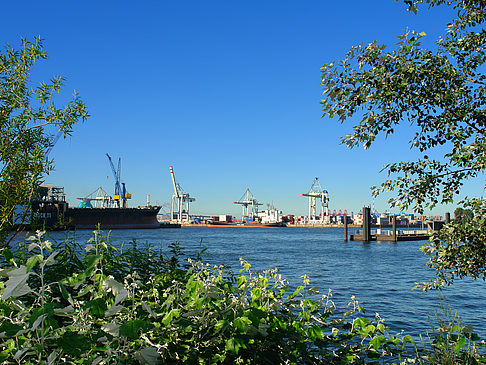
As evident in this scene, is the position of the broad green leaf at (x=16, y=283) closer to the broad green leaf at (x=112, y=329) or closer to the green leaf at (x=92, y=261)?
the green leaf at (x=92, y=261)

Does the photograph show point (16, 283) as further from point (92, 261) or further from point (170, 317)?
point (170, 317)

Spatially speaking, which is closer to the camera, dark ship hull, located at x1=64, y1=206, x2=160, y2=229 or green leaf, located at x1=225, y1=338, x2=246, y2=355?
green leaf, located at x1=225, y1=338, x2=246, y2=355

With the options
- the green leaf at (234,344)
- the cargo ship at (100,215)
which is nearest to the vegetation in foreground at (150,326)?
the green leaf at (234,344)

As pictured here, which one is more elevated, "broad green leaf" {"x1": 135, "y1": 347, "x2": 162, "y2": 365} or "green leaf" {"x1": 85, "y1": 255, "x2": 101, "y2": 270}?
"green leaf" {"x1": 85, "y1": 255, "x2": 101, "y2": 270}

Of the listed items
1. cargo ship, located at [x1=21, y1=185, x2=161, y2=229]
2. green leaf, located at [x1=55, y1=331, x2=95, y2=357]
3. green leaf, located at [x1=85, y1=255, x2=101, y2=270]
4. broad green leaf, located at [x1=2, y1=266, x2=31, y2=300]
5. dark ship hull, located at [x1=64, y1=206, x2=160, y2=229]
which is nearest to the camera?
green leaf, located at [x1=55, y1=331, x2=95, y2=357]

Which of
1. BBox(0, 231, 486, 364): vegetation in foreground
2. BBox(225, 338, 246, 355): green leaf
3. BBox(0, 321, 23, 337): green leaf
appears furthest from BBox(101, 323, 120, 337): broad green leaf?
BBox(225, 338, 246, 355): green leaf

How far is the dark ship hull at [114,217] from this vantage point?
95562 mm

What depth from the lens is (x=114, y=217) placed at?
102812 millimetres

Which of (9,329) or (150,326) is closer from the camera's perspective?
(9,329)

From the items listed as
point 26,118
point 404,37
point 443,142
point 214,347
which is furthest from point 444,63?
point 26,118

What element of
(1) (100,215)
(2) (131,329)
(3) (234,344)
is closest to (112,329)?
(2) (131,329)

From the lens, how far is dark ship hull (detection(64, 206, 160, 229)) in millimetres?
95562

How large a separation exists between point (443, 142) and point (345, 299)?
11.3 meters

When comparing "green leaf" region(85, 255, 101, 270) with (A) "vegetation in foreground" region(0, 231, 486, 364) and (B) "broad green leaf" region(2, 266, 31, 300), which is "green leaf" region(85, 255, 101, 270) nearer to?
(A) "vegetation in foreground" region(0, 231, 486, 364)
